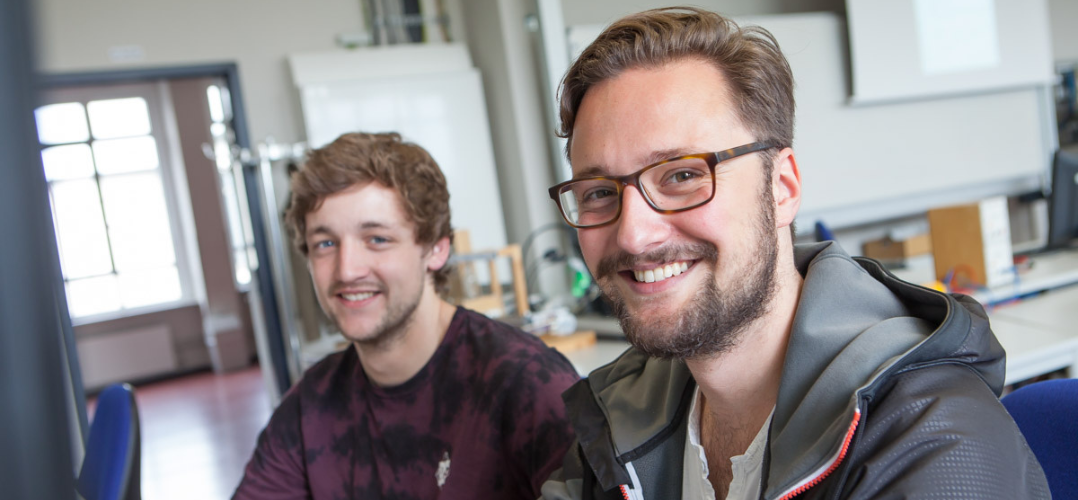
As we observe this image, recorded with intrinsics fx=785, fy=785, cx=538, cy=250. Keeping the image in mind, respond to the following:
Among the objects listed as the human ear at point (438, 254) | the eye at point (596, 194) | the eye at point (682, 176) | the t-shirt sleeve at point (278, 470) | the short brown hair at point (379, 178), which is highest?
the short brown hair at point (379, 178)

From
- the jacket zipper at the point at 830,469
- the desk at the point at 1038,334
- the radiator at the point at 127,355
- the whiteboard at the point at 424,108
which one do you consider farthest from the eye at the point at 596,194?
the radiator at the point at 127,355

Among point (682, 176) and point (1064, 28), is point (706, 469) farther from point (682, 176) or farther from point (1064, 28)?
point (1064, 28)

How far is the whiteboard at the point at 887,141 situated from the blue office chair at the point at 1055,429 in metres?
3.64

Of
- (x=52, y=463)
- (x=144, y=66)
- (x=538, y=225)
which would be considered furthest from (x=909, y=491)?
(x=144, y=66)

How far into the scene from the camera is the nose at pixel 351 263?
1694 mm

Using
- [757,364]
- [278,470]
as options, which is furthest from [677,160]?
[278,470]

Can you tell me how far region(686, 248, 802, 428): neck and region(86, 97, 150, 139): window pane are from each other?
876 cm

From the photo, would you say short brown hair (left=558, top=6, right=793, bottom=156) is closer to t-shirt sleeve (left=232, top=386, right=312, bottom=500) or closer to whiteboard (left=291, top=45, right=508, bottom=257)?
t-shirt sleeve (left=232, top=386, right=312, bottom=500)

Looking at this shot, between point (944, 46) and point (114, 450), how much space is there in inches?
193

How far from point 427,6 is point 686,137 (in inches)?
161

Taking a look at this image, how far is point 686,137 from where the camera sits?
102cm

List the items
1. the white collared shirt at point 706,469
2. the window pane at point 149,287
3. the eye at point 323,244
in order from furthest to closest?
the window pane at point 149,287, the eye at point 323,244, the white collared shirt at point 706,469

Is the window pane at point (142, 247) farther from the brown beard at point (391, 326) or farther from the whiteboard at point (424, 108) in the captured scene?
the brown beard at point (391, 326)

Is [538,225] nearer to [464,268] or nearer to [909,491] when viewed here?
[464,268]
